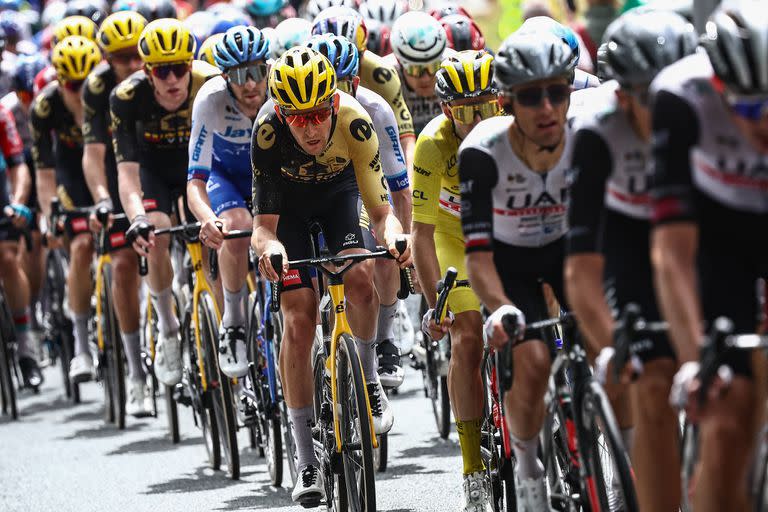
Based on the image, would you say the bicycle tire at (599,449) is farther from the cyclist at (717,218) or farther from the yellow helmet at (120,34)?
Result: the yellow helmet at (120,34)

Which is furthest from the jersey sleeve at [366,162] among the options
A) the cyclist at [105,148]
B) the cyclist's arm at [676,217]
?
the cyclist at [105,148]

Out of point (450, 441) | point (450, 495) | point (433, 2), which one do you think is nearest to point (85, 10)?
point (433, 2)

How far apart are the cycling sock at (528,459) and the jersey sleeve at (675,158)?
70.7 inches

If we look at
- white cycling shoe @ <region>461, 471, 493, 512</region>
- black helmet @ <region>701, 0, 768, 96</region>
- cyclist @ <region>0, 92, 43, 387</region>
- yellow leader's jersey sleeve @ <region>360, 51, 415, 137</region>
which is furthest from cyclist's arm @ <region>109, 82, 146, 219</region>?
black helmet @ <region>701, 0, 768, 96</region>

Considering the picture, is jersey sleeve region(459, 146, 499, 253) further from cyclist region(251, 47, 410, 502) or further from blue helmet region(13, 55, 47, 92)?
blue helmet region(13, 55, 47, 92)

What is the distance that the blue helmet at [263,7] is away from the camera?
52.1 ft

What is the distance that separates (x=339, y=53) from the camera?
9961mm

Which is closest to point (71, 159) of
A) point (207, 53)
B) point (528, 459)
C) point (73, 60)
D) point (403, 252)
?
point (73, 60)

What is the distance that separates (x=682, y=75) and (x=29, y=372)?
10.3 meters

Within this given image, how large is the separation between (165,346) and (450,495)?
9.92ft

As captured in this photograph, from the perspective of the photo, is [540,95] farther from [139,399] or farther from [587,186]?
[139,399]

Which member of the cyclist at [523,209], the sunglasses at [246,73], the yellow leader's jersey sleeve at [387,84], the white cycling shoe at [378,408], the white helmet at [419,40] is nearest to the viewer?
the cyclist at [523,209]

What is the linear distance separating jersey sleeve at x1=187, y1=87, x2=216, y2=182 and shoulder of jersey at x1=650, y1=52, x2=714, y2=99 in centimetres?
531

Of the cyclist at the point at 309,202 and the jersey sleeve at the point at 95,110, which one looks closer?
the cyclist at the point at 309,202
